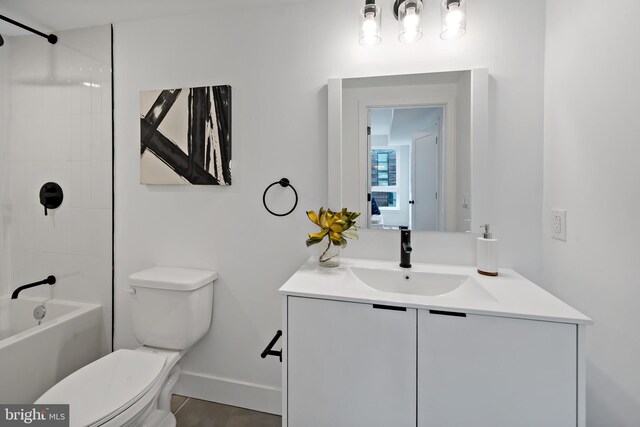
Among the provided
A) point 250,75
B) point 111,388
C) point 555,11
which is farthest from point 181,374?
point 555,11

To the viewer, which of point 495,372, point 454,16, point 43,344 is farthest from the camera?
point 43,344

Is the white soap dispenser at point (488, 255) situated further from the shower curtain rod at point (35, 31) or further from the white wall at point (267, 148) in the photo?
the shower curtain rod at point (35, 31)

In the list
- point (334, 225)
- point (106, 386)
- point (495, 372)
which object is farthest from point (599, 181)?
point (106, 386)

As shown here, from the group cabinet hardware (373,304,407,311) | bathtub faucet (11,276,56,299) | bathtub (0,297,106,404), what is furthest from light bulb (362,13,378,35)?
bathtub faucet (11,276,56,299)

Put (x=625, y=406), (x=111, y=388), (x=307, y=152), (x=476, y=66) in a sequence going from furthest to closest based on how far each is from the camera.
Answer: (x=307, y=152) → (x=476, y=66) → (x=111, y=388) → (x=625, y=406)

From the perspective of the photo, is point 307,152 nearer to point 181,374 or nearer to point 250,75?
point 250,75

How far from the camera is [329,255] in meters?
1.35

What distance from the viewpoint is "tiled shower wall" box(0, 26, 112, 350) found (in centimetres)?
177

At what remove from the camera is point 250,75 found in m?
1.56

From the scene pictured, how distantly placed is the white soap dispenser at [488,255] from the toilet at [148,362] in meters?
1.33

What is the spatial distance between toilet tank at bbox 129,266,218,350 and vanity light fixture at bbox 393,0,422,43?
153 centimetres

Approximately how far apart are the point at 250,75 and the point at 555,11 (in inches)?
54.5
